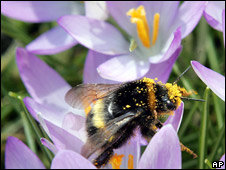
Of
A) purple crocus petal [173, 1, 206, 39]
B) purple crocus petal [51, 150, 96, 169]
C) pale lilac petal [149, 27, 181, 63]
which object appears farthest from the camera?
purple crocus petal [173, 1, 206, 39]

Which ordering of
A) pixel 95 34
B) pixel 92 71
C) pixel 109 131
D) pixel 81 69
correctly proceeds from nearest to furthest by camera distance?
pixel 109 131 → pixel 92 71 → pixel 95 34 → pixel 81 69

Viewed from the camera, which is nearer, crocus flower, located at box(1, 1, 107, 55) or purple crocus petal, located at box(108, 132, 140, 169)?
purple crocus petal, located at box(108, 132, 140, 169)

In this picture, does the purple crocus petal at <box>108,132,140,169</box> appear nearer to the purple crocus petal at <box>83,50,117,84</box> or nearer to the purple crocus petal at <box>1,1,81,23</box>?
the purple crocus petal at <box>83,50,117,84</box>

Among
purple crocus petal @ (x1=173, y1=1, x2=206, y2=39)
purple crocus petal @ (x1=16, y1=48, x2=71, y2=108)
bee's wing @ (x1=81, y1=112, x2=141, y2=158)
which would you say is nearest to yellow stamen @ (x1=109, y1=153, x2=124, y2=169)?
bee's wing @ (x1=81, y1=112, x2=141, y2=158)

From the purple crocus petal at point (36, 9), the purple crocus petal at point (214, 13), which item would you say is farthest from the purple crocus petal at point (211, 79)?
the purple crocus petal at point (36, 9)

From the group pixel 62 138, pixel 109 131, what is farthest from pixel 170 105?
pixel 62 138

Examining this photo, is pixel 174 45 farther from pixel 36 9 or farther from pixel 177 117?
pixel 36 9
